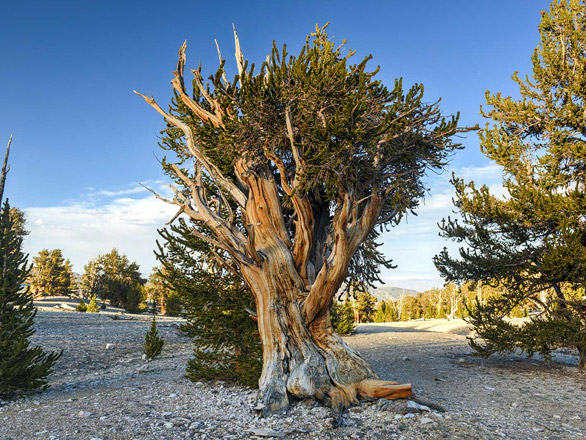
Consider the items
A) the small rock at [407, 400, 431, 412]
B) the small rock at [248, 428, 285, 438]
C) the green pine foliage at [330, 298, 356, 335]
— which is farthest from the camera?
the green pine foliage at [330, 298, 356, 335]

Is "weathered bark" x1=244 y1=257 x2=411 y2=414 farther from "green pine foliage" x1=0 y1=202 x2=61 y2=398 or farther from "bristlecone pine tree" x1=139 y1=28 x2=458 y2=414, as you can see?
"green pine foliage" x1=0 y1=202 x2=61 y2=398

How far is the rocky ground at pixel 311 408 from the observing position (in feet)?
16.5

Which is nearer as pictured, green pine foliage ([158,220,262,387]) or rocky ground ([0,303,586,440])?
rocky ground ([0,303,586,440])

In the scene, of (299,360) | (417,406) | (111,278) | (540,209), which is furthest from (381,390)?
(111,278)

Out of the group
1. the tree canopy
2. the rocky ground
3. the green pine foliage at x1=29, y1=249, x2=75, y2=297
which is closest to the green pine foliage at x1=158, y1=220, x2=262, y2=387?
the rocky ground

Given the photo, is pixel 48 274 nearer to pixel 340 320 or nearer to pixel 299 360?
pixel 340 320

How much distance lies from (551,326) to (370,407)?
6.23m

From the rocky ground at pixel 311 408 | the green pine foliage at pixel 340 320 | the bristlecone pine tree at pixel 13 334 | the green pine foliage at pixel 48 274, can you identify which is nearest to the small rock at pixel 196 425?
the rocky ground at pixel 311 408

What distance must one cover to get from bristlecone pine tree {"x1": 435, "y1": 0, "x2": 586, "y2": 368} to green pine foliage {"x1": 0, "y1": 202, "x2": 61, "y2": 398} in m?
11.4

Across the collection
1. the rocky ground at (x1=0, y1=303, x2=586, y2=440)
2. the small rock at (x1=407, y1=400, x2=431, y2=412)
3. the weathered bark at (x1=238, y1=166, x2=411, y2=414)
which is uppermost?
the weathered bark at (x1=238, y1=166, x2=411, y2=414)

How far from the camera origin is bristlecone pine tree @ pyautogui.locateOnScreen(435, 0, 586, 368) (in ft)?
30.2

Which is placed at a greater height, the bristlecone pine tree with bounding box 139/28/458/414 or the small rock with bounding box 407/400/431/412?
the bristlecone pine tree with bounding box 139/28/458/414

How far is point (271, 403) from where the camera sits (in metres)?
5.98

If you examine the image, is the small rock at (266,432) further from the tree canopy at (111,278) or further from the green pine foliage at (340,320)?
the tree canopy at (111,278)
